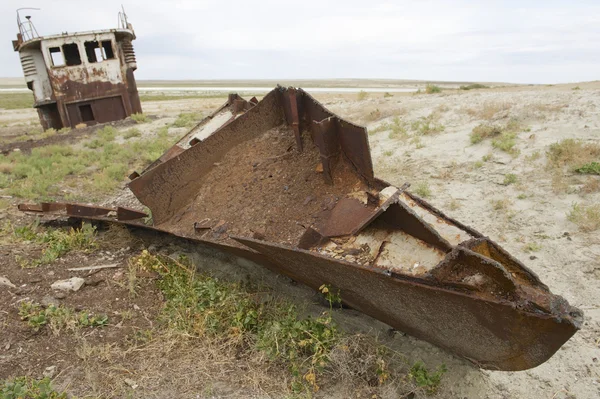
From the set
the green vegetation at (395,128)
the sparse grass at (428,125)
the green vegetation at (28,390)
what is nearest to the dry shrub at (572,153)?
the sparse grass at (428,125)

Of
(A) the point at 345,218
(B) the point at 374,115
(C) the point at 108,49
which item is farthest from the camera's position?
(C) the point at 108,49

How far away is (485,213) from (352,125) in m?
3.01

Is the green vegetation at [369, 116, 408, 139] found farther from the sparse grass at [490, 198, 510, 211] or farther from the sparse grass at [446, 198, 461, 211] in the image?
the sparse grass at [490, 198, 510, 211]

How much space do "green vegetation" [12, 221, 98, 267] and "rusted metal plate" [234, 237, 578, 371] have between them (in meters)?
3.01

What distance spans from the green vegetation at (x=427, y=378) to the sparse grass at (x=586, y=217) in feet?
10.3

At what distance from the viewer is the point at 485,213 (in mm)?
5832

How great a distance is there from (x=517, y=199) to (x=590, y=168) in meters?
1.29

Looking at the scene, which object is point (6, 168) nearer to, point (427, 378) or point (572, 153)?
point (427, 378)

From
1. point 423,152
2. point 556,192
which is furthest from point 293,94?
point 423,152

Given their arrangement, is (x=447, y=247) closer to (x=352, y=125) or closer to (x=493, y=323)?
(x=493, y=323)

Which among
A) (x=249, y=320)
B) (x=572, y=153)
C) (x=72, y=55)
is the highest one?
(x=72, y=55)

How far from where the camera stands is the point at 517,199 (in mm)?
6020

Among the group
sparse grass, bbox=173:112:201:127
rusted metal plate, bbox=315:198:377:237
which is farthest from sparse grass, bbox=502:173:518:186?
sparse grass, bbox=173:112:201:127

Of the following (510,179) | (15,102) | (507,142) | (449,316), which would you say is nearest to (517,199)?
(510,179)
